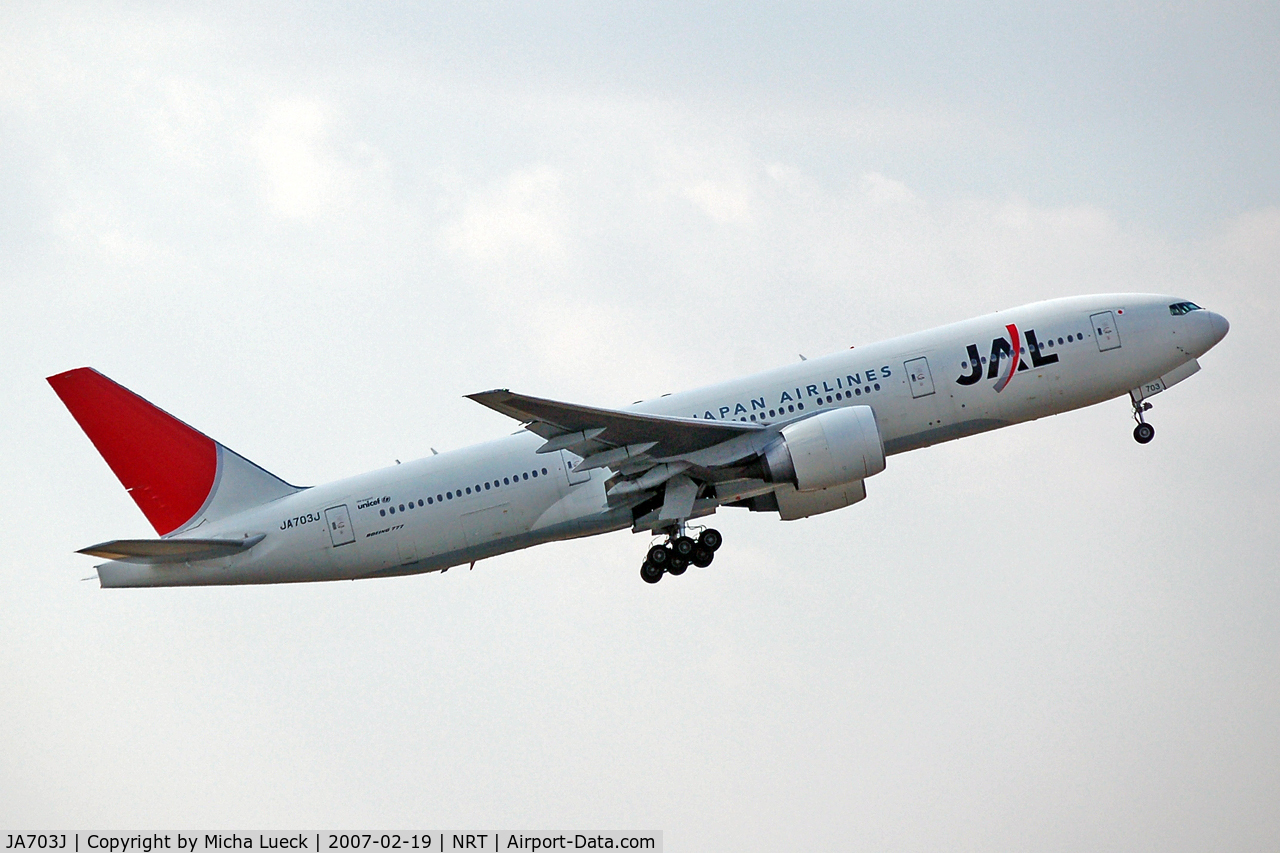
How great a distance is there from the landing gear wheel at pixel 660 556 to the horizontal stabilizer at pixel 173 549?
966 cm

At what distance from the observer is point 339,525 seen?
36.7m

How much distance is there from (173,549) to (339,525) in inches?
160

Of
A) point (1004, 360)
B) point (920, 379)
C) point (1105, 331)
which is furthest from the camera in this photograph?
point (1105, 331)

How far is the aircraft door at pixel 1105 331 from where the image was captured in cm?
3631

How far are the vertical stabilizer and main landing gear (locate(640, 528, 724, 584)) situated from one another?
9.21 metres

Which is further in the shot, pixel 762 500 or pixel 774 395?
pixel 762 500

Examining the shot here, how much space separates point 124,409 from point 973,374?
21776mm

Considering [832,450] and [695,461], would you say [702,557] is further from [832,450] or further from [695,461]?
[832,450]

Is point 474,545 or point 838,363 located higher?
point 838,363

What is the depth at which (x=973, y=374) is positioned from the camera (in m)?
35.7

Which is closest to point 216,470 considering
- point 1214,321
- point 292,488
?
point 292,488

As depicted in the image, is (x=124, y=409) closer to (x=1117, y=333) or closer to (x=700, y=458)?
(x=700, y=458)

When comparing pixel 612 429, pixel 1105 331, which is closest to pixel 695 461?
pixel 612 429

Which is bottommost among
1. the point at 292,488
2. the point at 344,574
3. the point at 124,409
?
the point at 344,574
